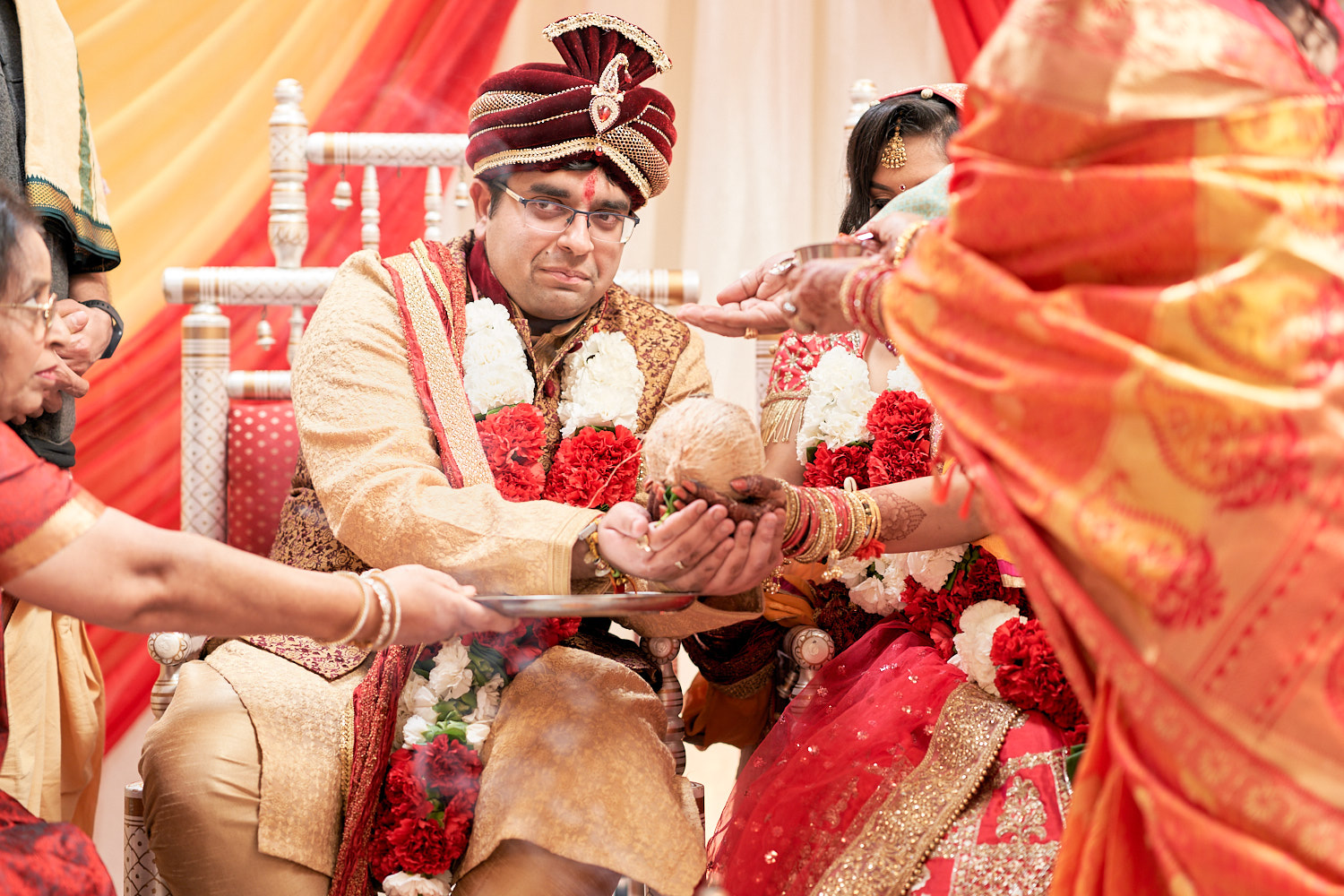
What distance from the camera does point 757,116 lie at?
4.34 meters

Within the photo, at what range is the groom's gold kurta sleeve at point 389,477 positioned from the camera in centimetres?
197

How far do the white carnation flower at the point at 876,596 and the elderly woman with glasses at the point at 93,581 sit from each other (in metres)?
1.02

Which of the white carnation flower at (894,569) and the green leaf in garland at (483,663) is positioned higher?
the white carnation flower at (894,569)

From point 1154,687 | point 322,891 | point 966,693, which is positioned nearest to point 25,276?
point 322,891

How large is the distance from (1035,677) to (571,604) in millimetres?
796

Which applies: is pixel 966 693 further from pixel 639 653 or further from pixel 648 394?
pixel 648 394

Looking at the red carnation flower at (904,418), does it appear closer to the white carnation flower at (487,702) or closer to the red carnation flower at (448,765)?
the white carnation flower at (487,702)

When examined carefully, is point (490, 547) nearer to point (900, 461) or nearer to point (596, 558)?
point (596, 558)

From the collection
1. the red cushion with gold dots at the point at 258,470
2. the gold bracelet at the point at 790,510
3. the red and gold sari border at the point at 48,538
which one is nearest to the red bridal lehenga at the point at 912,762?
the gold bracelet at the point at 790,510

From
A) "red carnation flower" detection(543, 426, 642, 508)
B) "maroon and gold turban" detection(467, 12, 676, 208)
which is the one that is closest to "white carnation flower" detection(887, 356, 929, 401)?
"red carnation flower" detection(543, 426, 642, 508)

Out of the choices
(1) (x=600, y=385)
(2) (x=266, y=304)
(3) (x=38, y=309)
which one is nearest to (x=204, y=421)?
(2) (x=266, y=304)

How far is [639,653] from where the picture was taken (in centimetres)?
236

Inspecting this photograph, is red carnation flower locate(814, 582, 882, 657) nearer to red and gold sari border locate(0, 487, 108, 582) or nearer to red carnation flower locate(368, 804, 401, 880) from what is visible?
red carnation flower locate(368, 804, 401, 880)

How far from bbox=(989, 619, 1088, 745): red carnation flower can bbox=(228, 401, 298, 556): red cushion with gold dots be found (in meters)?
1.75
